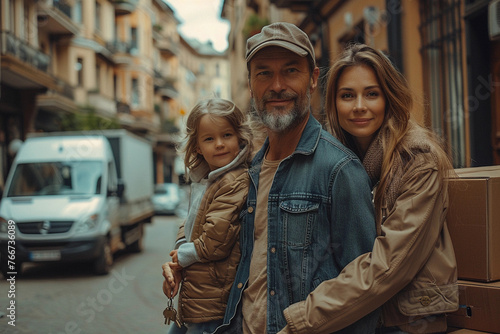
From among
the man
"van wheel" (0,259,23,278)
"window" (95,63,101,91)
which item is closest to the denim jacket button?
the man

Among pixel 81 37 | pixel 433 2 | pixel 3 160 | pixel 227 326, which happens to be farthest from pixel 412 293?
pixel 81 37

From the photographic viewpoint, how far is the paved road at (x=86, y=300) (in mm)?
6066

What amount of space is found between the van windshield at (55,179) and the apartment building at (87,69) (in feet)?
10.5

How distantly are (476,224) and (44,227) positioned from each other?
8.39 meters

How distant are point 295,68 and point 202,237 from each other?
0.86 metres

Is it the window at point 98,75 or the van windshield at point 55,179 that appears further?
the window at point 98,75

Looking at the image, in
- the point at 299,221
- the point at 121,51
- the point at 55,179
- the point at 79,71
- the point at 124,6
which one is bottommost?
the point at 299,221

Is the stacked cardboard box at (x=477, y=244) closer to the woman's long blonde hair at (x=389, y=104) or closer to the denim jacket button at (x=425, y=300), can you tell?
the woman's long blonde hair at (x=389, y=104)

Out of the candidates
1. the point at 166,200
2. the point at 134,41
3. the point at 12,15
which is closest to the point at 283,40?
the point at 12,15

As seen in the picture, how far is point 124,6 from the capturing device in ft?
114

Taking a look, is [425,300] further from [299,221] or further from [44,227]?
[44,227]

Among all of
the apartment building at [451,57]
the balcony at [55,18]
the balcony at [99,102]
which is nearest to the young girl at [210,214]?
the apartment building at [451,57]

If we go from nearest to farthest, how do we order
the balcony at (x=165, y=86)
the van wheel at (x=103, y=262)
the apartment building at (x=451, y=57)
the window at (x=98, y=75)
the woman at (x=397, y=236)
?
the woman at (x=397, y=236) < the apartment building at (x=451, y=57) < the van wheel at (x=103, y=262) < the window at (x=98, y=75) < the balcony at (x=165, y=86)

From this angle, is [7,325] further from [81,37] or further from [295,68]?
[81,37]
